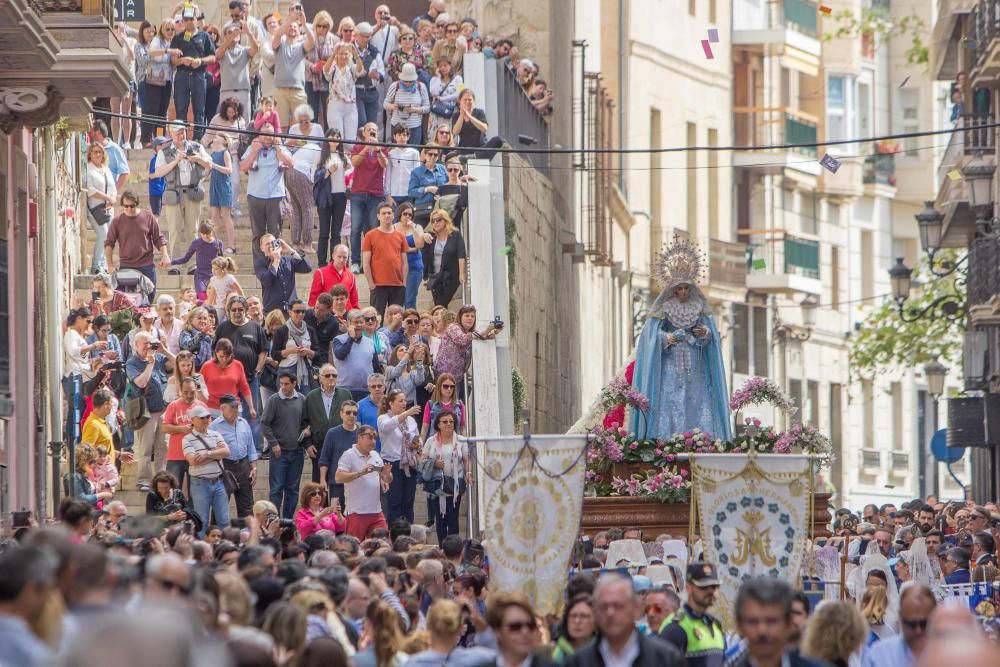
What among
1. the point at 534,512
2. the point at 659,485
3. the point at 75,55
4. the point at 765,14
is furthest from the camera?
the point at 765,14

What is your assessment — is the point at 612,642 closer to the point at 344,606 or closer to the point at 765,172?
the point at 344,606

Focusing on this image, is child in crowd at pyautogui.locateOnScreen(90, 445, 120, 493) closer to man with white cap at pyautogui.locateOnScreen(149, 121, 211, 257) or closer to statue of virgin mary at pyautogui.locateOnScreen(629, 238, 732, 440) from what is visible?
statue of virgin mary at pyautogui.locateOnScreen(629, 238, 732, 440)

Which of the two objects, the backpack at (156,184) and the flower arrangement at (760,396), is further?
the backpack at (156,184)

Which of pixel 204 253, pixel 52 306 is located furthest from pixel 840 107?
pixel 52 306

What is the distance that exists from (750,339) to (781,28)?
262 inches

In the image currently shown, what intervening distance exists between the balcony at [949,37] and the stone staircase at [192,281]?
12.7 meters

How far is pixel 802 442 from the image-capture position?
67.9ft

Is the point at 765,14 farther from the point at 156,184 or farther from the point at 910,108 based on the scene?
the point at 156,184

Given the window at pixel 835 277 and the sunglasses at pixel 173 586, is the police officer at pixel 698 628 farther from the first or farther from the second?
the window at pixel 835 277

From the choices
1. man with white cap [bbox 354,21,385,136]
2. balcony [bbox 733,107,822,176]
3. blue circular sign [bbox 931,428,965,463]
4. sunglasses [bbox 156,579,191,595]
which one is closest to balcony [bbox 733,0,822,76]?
balcony [bbox 733,107,822,176]

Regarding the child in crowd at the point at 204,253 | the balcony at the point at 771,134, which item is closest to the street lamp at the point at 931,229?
the child in crowd at the point at 204,253

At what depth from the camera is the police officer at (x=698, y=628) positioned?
469 inches

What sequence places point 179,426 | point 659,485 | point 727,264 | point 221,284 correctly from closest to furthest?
1. point 179,426
2. point 659,485
3. point 221,284
4. point 727,264

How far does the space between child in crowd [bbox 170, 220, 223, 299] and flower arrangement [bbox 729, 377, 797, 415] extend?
5239mm
